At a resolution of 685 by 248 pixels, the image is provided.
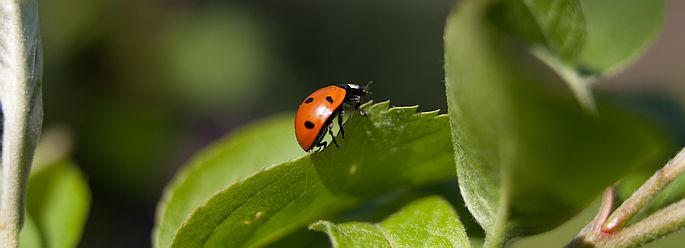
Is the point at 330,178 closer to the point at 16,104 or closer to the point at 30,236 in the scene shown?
the point at 16,104

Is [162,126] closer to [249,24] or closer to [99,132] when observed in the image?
[99,132]

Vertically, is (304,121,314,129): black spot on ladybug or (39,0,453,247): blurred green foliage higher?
(304,121,314,129): black spot on ladybug

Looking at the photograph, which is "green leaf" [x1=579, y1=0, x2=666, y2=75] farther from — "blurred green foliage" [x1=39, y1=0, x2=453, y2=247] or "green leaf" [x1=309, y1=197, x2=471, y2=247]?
"blurred green foliage" [x1=39, y1=0, x2=453, y2=247]

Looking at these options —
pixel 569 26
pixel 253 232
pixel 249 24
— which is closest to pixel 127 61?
pixel 249 24

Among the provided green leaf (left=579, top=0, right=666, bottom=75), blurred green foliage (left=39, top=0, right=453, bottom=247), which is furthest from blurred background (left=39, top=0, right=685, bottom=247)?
green leaf (left=579, top=0, right=666, bottom=75)

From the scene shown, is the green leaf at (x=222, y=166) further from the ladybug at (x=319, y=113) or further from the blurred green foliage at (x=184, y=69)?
the blurred green foliage at (x=184, y=69)

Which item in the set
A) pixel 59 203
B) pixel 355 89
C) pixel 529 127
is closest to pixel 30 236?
pixel 59 203
